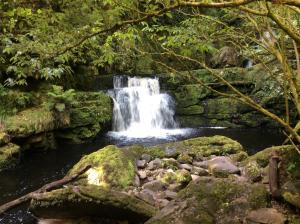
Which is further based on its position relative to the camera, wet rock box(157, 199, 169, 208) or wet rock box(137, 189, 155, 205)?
wet rock box(137, 189, 155, 205)

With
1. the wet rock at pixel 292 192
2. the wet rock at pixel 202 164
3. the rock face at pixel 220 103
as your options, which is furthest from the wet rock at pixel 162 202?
the rock face at pixel 220 103

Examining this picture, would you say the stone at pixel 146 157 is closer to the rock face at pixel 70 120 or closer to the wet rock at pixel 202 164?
the wet rock at pixel 202 164

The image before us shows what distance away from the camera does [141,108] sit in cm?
1630

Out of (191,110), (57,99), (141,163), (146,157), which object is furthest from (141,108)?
(141,163)

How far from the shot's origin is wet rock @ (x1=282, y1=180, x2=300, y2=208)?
405 cm

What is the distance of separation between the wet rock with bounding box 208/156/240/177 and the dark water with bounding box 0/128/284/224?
130 inches

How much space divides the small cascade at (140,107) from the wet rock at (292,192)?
10899 millimetres

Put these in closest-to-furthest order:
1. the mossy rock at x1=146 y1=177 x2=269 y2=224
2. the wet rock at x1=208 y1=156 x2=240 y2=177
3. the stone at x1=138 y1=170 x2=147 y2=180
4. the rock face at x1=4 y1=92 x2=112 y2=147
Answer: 1. the mossy rock at x1=146 y1=177 x2=269 y2=224
2. the wet rock at x1=208 y1=156 x2=240 y2=177
3. the stone at x1=138 y1=170 x2=147 y2=180
4. the rock face at x1=4 y1=92 x2=112 y2=147

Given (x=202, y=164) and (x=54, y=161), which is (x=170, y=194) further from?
(x=54, y=161)

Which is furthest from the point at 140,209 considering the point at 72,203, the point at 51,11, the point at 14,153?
the point at 14,153

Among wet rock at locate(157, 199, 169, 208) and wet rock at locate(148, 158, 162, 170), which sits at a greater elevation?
wet rock at locate(148, 158, 162, 170)

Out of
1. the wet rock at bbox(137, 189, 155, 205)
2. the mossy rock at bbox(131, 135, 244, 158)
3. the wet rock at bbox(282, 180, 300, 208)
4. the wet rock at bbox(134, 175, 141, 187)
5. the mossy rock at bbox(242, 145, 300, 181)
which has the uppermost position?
the mossy rock at bbox(242, 145, 300, 181)

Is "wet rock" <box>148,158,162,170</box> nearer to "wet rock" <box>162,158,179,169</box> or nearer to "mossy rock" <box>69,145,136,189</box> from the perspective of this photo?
"wet rock" <box>162,158,179,169</box>

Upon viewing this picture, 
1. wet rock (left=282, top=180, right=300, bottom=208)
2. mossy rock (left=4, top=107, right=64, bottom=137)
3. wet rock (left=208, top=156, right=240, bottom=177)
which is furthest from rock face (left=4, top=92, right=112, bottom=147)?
wet rock (left=282, top=180, right=300, bottom=208)
